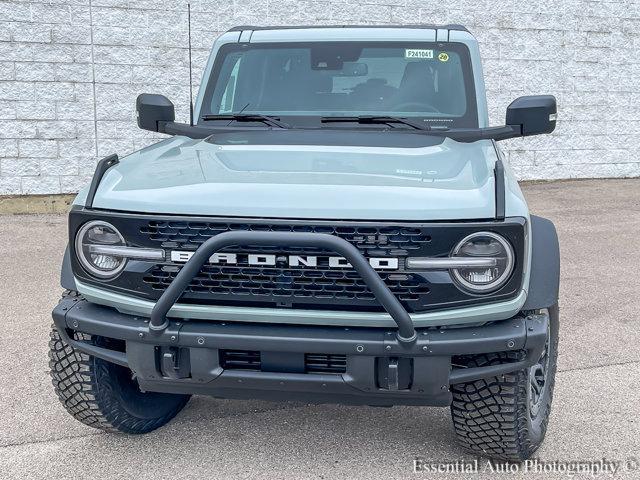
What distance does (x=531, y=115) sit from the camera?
13.1 ft

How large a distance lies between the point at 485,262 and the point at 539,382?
98 cm

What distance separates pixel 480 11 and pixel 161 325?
880 centimetres

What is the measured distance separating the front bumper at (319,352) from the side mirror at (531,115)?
4.47 feet

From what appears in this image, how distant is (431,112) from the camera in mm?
4223

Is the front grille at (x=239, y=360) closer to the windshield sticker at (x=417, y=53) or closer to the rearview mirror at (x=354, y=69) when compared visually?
the rearview mirror at (x=354, y=69)

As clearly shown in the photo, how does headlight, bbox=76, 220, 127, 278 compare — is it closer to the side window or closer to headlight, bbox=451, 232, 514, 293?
headlight, bbox=451, 232, 514, 293

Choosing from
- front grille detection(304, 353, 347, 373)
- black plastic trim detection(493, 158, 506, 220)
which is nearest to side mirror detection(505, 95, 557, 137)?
black plastic trim detection(493, 158, 506, 220)

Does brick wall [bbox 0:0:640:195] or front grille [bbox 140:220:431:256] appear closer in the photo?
front grille [bbox 140:220:431:256]

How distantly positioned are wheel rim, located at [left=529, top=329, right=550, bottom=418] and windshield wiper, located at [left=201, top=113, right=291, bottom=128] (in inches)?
65.8

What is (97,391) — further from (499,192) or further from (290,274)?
(499,192)

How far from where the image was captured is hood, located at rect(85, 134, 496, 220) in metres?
2.79

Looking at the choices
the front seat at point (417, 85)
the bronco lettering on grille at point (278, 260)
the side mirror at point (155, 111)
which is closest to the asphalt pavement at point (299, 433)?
the bronco lettering on grille at point (278, 260)

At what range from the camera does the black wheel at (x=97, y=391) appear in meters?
3.37

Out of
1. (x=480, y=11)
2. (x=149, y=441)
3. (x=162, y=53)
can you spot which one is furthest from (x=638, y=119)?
(x=149, y=441)
